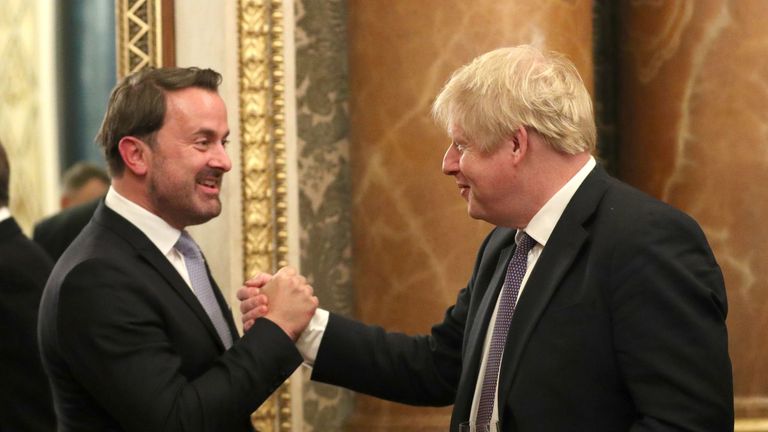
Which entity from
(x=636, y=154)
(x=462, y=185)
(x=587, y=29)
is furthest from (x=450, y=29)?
(x=462, y=185)

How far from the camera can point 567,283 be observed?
2.38 metres

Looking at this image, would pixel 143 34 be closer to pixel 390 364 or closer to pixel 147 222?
pixel 147 222

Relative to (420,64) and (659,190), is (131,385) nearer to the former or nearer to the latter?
(420,64)

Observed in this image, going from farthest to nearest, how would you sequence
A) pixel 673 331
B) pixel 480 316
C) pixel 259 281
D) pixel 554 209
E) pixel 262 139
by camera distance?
pixel 262 139 < pixel 259 281 < pixel 480 316 < pixel 554 209 < pixel 673 331

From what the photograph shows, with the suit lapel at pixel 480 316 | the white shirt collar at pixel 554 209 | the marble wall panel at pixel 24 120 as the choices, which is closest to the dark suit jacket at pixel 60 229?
the marble wall panel at pixel 24 120

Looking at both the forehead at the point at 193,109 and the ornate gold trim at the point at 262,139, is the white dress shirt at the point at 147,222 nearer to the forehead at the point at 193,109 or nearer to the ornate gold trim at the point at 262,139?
the forehead at the point at 193,109

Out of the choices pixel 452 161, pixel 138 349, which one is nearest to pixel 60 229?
pixel 138 349

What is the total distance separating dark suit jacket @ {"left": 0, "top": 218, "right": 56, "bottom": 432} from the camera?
10.6ft

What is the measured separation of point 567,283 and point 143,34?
179 cm

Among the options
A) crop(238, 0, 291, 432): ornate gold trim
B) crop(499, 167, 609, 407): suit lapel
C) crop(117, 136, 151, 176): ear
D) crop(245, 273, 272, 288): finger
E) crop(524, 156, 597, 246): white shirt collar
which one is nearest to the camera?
crop(499, 167, 609, 407): suit lapel

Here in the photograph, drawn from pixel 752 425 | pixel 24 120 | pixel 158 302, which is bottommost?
pixel 752 425

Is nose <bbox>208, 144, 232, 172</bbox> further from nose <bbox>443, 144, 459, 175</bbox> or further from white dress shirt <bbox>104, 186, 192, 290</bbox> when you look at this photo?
nose <bbox>443, 144, 459, 175</bbox>

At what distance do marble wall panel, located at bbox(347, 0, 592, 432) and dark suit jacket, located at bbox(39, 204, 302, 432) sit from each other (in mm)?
1024

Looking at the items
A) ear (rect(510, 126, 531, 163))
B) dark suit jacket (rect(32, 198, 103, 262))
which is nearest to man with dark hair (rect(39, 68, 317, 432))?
ear (rect(510, 126, 531, 163))
